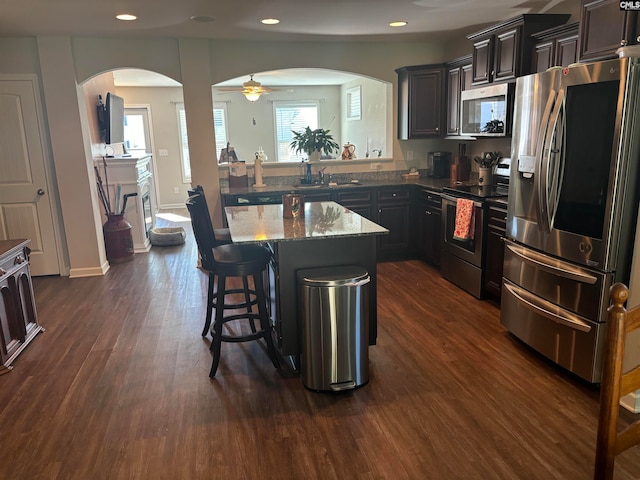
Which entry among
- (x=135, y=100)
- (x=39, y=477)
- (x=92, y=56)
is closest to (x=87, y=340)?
(x=39, y=477)

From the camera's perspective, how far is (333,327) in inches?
104

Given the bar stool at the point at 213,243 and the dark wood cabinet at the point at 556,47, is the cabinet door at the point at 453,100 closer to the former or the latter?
the dark wood cabinet at the point at 556,47

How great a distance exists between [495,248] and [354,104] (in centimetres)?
644

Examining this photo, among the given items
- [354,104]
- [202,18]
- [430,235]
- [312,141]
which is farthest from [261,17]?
[354,104]

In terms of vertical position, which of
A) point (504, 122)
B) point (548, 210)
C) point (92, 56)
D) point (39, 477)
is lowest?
point (39, 477)

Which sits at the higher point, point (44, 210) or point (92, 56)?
point (92, 56)

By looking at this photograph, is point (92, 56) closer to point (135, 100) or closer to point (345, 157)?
point (345, 157)

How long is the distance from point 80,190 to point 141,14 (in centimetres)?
208

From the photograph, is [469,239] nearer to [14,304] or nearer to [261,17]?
[261,17]

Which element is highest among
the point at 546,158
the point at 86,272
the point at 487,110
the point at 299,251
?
the point at 487,110

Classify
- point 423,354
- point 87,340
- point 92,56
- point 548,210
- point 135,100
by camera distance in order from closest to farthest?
point 548,210 < point 423,354 < point 87,340 < point 92,56 < point 135,100

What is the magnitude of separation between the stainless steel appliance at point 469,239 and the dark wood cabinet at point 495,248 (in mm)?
48

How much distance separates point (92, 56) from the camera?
491cm

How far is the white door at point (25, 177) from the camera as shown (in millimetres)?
4879
